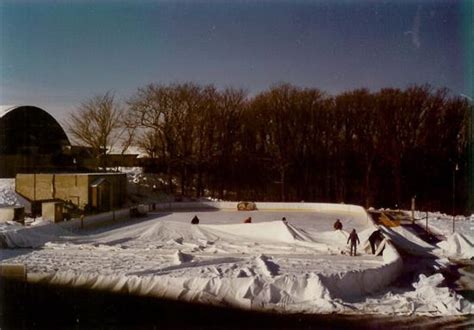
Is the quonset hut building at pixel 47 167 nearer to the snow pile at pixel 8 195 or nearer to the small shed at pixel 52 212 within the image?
the snow pile at pixel 8 195

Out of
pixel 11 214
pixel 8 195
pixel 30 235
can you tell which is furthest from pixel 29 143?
pixel 30 235

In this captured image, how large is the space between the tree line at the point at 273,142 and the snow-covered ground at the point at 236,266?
21.3m

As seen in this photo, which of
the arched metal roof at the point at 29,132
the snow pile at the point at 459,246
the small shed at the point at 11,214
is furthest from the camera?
→ the arched metal roof at the point at 29,132

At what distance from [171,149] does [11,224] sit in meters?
26.4

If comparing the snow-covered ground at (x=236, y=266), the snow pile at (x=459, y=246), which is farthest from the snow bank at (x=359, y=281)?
the snow pile at (x=459, y=246)

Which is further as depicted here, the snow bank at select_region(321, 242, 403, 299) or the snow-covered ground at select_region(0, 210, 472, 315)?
the snow bank at select_region(321, 242, 403, 299)

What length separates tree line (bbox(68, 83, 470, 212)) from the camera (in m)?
46.8

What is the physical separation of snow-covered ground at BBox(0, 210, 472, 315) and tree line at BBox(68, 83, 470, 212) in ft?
70.0

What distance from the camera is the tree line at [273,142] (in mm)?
46812

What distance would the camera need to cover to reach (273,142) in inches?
2009

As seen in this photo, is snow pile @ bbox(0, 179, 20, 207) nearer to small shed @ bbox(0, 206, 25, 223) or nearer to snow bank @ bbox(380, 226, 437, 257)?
small shed @ bbox(0, 206, 25, 223)

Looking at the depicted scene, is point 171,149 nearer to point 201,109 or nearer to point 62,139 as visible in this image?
point 201,109

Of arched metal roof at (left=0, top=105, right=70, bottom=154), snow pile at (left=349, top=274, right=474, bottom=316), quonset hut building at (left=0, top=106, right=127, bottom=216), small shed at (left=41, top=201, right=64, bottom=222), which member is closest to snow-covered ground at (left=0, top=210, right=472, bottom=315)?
snow pile at (left=349, top=274, right=474, bottom=316)

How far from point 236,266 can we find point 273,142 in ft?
113
